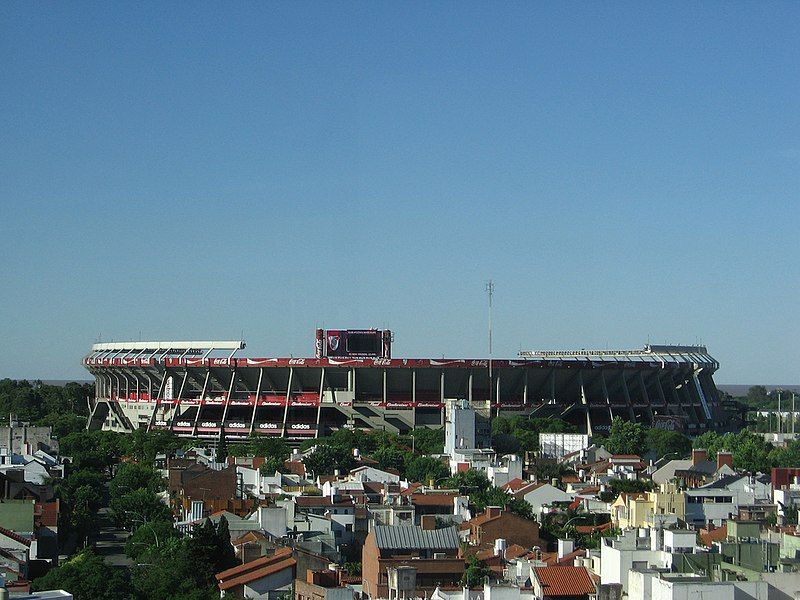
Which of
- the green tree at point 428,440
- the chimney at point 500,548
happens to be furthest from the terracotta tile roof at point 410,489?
the green tree at point 428,440

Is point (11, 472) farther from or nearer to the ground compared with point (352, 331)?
nearer to the ground

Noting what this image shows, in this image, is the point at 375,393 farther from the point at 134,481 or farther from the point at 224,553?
the point at 224,553

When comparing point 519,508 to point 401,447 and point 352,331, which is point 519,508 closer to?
point 401,447

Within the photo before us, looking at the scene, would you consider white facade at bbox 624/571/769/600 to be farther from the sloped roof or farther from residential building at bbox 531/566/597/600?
the sloped roof

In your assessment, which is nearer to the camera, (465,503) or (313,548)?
(313,548)

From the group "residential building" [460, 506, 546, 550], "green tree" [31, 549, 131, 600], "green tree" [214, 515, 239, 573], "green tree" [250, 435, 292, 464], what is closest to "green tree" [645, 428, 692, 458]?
"green tree" [250, 435, 292, 464]

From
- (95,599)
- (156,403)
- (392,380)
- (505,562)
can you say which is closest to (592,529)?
(505,562)
